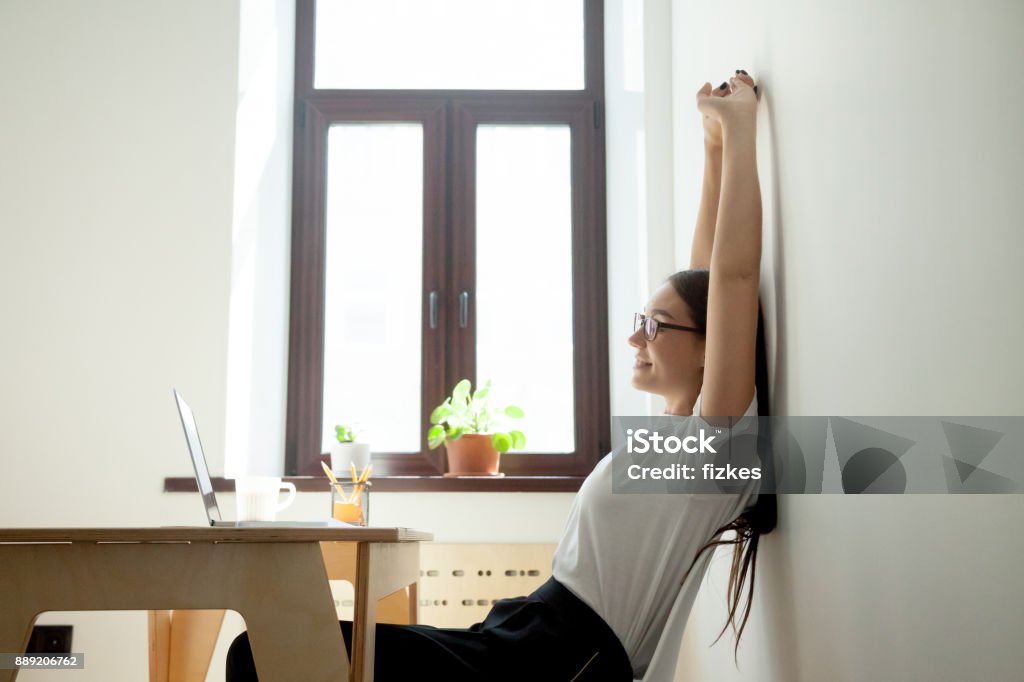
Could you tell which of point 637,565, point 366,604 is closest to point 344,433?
point 637,565

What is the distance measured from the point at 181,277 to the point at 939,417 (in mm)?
2293

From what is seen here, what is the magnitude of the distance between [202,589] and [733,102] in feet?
3.41

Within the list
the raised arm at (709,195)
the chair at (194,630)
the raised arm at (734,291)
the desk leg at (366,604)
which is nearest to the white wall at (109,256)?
the chair at (194,630)

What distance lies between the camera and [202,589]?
986 mm

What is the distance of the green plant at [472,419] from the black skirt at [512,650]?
143 centimetres

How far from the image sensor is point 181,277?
267 cm

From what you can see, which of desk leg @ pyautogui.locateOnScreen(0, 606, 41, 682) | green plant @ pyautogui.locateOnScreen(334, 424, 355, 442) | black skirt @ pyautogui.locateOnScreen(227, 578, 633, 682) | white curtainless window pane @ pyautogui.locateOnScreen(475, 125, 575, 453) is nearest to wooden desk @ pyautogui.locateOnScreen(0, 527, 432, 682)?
desk leg @ pyautogui.locateOnScreen(0, 606, 41, 682)

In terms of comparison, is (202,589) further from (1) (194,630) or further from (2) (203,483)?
(1) (194,630)

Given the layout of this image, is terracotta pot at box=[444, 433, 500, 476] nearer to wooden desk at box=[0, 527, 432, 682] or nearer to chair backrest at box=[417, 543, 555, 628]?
chair backrest at box=[417, 543, 555, 628]

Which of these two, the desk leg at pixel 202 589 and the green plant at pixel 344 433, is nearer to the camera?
the desk leg at pixel 202 589

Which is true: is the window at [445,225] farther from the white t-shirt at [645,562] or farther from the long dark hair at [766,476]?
the white t-shirt at [645,562]

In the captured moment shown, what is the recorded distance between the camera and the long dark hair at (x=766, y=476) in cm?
137

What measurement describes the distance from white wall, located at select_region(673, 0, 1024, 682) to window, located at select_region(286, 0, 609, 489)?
60.5 inches

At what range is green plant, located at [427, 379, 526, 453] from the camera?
275 cm
